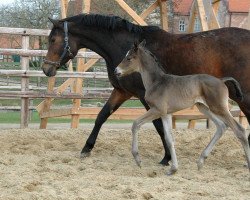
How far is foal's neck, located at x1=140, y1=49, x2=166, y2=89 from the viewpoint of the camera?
5.94 metres

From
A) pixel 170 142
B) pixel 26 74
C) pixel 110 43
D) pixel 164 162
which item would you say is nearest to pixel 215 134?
pixel 170 142

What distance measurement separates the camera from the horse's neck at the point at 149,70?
5938 millimetres

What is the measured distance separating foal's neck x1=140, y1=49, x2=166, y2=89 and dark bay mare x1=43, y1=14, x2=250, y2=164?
0.39 meters

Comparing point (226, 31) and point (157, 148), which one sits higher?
point (226, 31)

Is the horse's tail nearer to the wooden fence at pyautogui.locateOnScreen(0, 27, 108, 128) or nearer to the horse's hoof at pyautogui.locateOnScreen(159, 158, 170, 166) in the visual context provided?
the horse's hoof at pyautogui.locateOnScreen(159, 158, 170, 166)

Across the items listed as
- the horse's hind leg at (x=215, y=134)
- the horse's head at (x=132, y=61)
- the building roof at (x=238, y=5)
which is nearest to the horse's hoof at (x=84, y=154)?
the horse's head at (x=132, y=61)

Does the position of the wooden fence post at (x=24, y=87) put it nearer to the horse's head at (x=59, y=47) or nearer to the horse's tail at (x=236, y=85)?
the horse's head at (x=59, y=47)

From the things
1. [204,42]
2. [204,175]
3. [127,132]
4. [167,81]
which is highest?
[204,42]

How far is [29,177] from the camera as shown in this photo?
5191 mm

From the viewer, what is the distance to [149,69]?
5992 millimetres

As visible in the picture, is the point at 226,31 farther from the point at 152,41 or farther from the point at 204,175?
the point at 204,175

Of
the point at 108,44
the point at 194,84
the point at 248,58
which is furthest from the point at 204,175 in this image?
the point at 108,44

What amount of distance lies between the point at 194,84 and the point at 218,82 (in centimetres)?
27

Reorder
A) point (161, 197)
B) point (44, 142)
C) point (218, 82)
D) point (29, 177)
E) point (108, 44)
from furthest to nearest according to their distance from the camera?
1. point (44, 142)
2. point (108, 44)
3. point (218, 82)
4. point (29, 177)
5. point (161, 197)
